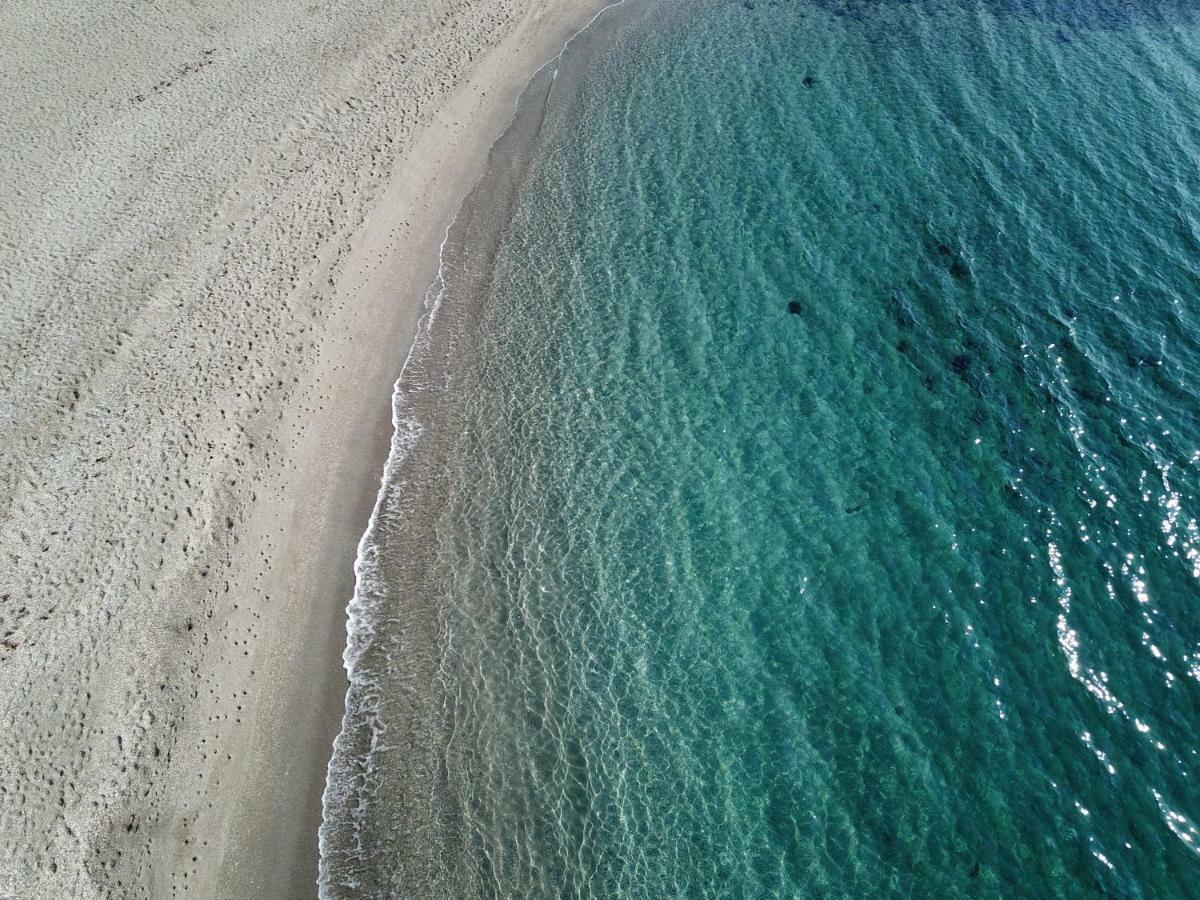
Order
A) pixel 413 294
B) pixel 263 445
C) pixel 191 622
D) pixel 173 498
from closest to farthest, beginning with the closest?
pixel 191 622 → pixel 173 498 → pixel 263 445 → pixel 413 294

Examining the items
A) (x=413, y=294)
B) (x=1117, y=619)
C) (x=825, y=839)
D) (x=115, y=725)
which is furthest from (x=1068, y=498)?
(x=115, y=725)

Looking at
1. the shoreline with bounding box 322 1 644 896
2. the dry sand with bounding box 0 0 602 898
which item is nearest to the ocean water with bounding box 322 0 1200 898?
the shoreline with bounding box 322 1 644 896

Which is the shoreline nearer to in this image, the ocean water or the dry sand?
the ocean water

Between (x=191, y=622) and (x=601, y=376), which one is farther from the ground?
(x=191, y=622)

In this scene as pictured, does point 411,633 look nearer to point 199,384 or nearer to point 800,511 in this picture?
point 199,384

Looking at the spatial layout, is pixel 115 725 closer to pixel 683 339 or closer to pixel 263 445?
pixel 263 445

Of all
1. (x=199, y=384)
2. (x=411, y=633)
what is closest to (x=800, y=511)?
(x=411, y=633)
